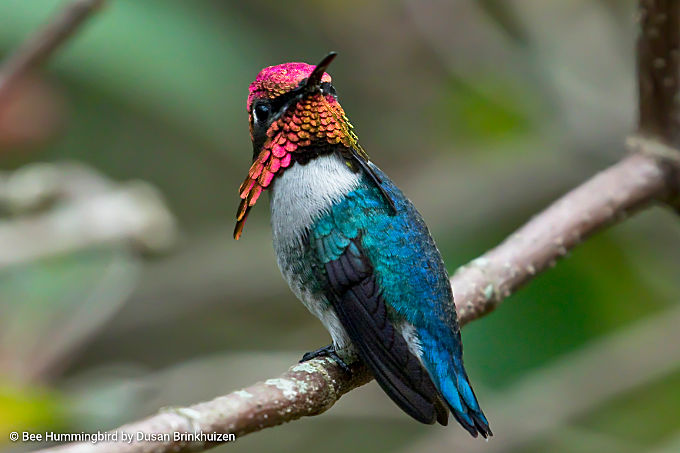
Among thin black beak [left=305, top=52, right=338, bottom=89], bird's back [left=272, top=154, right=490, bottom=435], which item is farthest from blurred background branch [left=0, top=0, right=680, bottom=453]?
thin black beak [left=305, top=52, right=338, bottom=89]

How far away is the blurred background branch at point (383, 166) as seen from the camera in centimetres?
311

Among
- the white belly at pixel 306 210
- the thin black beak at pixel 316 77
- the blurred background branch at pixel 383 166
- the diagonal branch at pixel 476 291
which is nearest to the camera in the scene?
the diagonal branch at pixel 476 291

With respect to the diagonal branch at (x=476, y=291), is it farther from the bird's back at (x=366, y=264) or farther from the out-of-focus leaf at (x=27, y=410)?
the out-of-focus leaf at (x=27, y=410)

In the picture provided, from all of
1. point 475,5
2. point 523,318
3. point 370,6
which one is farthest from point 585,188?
point 370,6

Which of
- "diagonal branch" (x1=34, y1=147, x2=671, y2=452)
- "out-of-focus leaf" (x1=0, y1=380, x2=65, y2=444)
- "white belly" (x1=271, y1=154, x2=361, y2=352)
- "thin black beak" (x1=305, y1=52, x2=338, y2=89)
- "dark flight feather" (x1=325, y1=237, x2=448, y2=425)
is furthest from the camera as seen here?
"out-of-focus leaf" (x1=0, y1=380, x2=65, y2=444)

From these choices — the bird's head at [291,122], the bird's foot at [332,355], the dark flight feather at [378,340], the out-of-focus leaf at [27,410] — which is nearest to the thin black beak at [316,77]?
the bird's head at [291,122]

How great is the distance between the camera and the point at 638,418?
13.8 ft

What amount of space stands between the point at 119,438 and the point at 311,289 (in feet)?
2.75

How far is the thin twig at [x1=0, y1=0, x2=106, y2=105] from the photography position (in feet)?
8.58

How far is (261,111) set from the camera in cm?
220

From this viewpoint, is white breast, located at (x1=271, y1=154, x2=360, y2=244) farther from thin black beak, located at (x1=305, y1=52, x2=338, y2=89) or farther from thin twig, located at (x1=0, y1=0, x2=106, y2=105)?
thin twig, located at (x1=0, y1=0, x2=106, y2=105)

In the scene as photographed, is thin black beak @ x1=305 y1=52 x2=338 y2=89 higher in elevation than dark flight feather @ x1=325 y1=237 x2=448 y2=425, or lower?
higher

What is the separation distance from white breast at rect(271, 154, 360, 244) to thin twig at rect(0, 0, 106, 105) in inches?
36.2

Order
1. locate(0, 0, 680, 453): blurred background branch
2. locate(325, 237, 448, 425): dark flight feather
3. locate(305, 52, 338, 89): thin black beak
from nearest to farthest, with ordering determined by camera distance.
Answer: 1. locate(325, 237, 448, 425): dark flight feather
2. locate(305, 52, 338, 89): thin black beak
3. locate(0, 0, 680, 453): blurred background branch
